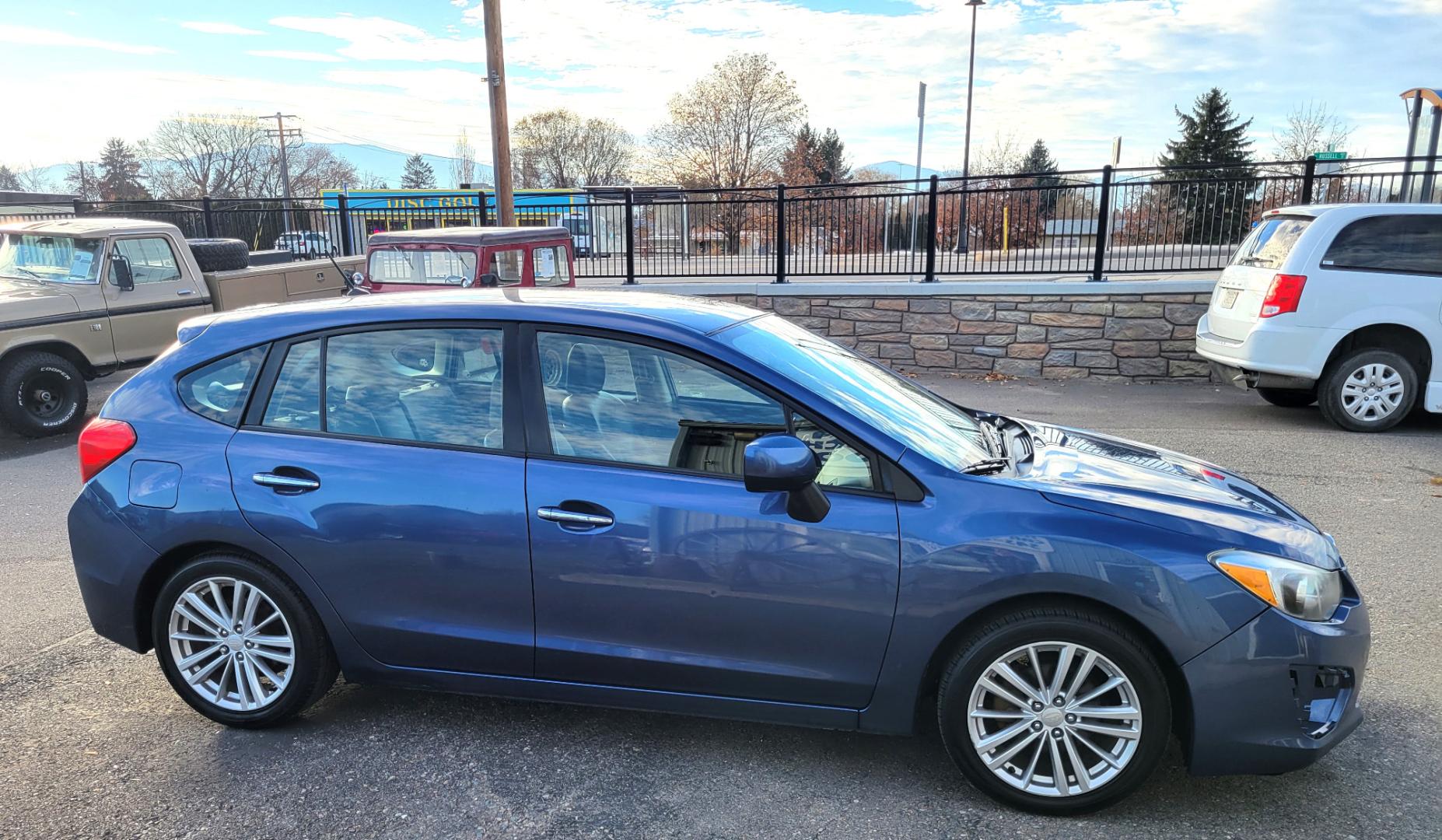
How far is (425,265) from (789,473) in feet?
22.6

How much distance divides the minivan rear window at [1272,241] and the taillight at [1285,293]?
5.6 inches

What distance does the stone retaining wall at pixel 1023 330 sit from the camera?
36.0 ft

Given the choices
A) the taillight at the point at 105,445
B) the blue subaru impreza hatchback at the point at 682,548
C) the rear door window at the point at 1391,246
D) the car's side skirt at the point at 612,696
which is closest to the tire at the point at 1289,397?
the rear door window at the point at 1391,246

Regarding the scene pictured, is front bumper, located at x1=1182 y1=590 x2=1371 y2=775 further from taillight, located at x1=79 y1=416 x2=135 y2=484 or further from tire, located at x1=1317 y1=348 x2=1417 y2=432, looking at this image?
tire, located at x1=1317 y1=348 x2=1417 y2=432

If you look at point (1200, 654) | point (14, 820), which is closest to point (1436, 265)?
point (1200, 654)

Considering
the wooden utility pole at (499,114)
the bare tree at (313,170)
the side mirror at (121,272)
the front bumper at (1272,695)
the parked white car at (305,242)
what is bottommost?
the front bumper at (1272,695)

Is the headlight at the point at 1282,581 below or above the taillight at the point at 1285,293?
below

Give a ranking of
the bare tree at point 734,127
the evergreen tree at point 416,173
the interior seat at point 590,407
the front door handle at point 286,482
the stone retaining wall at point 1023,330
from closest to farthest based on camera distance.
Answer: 1. the interior seat at point 590,407
2. the front door handle at point 286,482
3. the stone retaining wall at point 1023,330
4. the bare tree at point 734,127
5. the evergreen tree at point 416,173

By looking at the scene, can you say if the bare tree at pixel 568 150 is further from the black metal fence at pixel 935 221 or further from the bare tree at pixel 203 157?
the black metal fence at pixel 935 221

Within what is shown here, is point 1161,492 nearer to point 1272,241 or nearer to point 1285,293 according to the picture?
point 1285,293

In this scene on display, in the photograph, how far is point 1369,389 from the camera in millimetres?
8156

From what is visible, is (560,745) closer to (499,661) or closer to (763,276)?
(499,661)

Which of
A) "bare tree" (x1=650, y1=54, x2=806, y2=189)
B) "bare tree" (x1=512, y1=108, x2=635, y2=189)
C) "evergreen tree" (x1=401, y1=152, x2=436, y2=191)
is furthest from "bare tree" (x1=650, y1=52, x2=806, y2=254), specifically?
"evergreen tree" (x1=401, y1=152, x2=436, y2=191)

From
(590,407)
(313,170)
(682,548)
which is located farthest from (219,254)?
(313,170)
